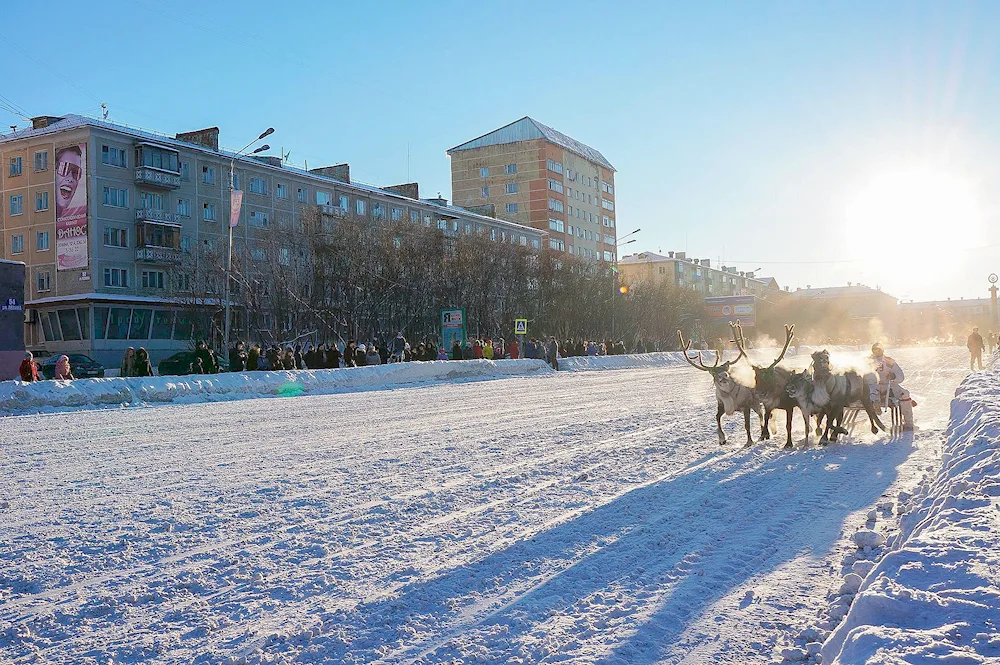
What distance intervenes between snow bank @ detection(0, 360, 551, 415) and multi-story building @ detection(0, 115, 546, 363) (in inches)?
814

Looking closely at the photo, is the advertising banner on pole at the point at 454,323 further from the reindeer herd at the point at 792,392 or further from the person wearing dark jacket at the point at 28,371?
the reindeer herd at the point at 792,392

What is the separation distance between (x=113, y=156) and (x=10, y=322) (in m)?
32.4

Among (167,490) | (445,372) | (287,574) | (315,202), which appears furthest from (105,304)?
(287,574)

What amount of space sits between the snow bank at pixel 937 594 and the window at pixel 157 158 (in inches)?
2394

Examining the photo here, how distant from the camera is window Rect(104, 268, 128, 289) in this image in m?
58.9

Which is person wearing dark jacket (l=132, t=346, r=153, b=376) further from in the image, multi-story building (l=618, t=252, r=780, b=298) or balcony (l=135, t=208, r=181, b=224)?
multi-story building (l=618, t=252, r=780, b=298)

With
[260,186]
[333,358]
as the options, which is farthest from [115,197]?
[333,358]

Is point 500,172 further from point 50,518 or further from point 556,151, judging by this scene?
point 50,518

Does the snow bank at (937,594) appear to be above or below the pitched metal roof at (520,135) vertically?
below

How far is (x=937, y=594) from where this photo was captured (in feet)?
14.9

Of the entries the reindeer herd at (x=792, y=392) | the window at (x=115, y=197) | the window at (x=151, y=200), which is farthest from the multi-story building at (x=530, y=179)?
the reindeer herd at (x=792, y=392)

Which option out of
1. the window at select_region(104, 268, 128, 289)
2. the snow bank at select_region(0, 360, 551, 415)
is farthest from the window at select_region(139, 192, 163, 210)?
the snow bank at select_region(0, 360, 551, 415)

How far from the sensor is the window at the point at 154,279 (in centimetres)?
6112

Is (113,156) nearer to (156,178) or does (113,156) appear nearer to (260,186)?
(156,178)
